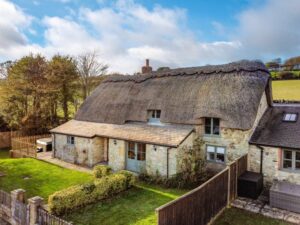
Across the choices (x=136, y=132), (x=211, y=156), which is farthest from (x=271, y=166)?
(x=136, y=132)

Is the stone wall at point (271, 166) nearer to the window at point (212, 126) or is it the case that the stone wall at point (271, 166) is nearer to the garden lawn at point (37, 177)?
the window at point (212, 126)

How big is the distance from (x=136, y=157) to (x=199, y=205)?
6964 millimetres

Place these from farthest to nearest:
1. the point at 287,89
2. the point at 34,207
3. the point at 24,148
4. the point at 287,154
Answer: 1. the point at 287,89
2. the point at 24,148
3. the point at 287,154
4. the point at 34,207

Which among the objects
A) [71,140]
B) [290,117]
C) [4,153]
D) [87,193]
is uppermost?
[290,117]

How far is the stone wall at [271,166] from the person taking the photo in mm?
10984

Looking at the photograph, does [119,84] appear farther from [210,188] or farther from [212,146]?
[210,188]

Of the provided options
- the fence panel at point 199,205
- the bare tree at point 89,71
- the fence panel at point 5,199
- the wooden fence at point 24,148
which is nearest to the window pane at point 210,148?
the fence panel at point 199,205

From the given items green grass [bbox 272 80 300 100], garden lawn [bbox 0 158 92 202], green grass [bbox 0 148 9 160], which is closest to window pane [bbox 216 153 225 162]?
garden lawn [bbox 0 158 92 202]

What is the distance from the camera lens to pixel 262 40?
16.6 meters

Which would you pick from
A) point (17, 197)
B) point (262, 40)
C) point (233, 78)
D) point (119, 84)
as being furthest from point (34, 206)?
point (262, 40)

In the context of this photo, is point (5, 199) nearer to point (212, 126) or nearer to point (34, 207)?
point (34, 207)

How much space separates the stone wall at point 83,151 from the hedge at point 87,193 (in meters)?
4.96

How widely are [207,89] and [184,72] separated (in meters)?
2.86

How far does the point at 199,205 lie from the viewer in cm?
764
